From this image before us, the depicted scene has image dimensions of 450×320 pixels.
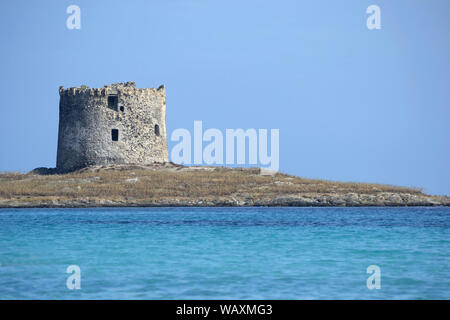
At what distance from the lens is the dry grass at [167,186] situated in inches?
1570

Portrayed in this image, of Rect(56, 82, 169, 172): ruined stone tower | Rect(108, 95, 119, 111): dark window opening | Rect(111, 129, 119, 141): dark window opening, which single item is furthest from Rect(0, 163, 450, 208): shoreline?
Rect(108, 95, 119, 111): dark window opening

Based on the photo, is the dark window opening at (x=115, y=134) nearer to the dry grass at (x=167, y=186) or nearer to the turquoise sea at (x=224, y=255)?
the dry grass at (x=167, y=186)

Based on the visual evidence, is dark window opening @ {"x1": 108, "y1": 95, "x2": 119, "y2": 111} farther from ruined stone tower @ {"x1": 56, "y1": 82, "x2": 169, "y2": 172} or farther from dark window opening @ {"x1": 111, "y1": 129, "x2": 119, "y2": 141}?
dark window opening @ {"x1": 111, "y1": 129, "x2": 119, "y2": 141}

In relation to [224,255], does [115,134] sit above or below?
above

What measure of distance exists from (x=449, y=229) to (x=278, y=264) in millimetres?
12055

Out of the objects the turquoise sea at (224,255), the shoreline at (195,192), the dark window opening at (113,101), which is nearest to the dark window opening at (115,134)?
the dark window opening at (113,101)

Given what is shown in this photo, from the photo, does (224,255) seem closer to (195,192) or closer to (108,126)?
(195,192)

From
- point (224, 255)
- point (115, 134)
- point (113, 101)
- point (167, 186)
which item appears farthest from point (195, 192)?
point (224, 255)

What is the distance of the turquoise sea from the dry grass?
234 inches

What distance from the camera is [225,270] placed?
54.0 ft

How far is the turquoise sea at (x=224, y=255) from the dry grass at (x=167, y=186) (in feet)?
19.5

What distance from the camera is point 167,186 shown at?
134ft

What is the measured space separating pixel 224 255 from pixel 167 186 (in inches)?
861
